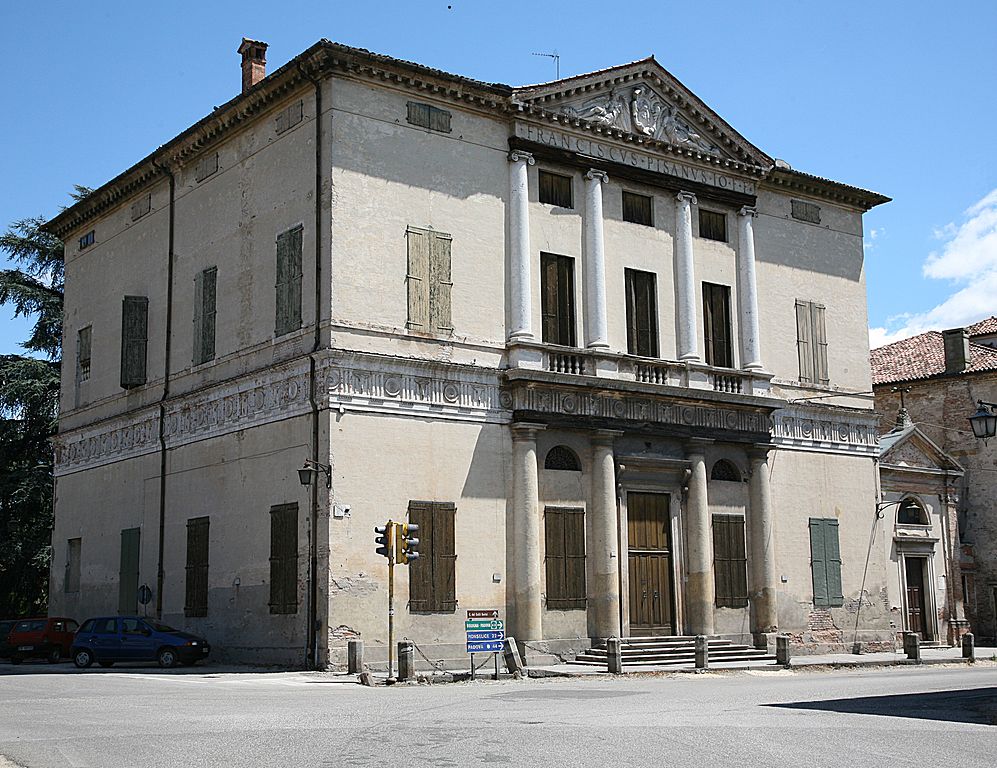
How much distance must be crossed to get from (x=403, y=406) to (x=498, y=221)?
5165 millimetres

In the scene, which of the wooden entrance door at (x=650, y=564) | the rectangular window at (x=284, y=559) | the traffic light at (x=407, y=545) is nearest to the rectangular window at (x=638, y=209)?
the wooden entrance door at (x=650, y=564)

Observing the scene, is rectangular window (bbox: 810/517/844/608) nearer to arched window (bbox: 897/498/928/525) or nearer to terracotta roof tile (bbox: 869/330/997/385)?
arched window (bbox: 897/498/928/525)

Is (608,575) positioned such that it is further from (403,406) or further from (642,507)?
(403,406)

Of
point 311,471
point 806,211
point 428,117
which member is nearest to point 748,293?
point 806,211

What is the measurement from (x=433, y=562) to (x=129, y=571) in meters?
9.82

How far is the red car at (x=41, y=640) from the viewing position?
3105cm

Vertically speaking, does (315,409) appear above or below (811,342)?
below

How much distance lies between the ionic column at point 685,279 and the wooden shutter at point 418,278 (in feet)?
24.1

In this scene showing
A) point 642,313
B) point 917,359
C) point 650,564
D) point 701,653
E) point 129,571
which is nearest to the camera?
point 701,653

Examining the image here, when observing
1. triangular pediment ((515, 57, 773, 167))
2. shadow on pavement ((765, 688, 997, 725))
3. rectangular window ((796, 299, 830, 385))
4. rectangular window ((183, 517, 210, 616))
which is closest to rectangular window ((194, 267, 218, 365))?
rectangular window ((183, 517, 210, 616))

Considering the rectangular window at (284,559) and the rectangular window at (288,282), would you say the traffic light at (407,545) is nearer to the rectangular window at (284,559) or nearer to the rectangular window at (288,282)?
the rectangular window at (284,559)

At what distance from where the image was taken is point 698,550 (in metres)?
29.6

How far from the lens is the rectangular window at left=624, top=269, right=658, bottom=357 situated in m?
29.9

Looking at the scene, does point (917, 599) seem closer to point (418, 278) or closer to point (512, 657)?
point (512, 657)
